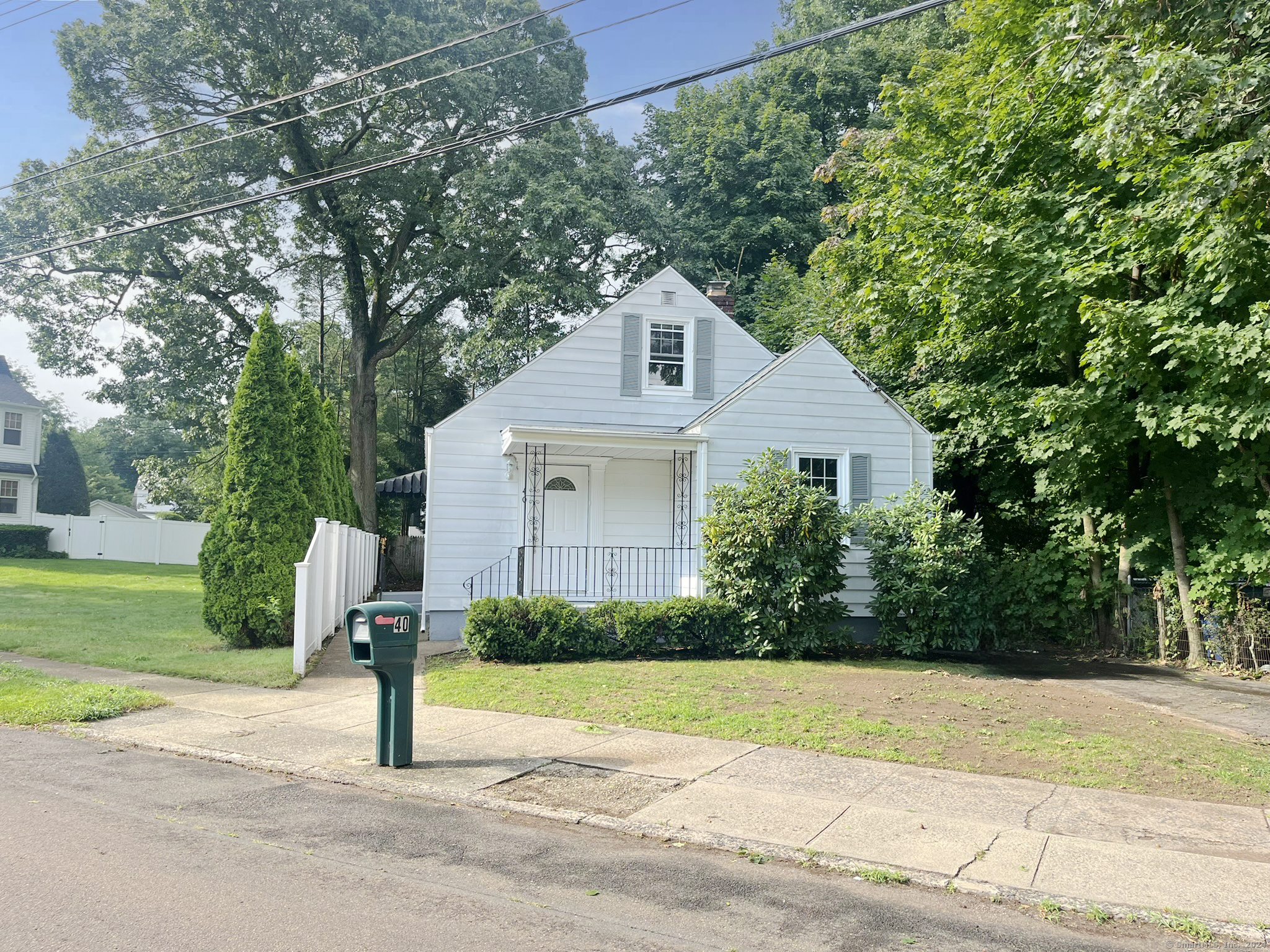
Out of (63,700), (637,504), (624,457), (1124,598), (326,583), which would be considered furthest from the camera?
(637,504)

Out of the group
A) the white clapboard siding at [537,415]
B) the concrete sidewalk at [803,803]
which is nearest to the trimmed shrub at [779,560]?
the white clapboard siding at [537,415]

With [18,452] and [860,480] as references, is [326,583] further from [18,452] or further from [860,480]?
[18,452]

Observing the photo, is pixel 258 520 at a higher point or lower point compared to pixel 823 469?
lower

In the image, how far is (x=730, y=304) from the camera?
18484 millimetres

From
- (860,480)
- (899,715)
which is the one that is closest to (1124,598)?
(860,480)

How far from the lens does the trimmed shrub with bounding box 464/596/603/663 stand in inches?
483

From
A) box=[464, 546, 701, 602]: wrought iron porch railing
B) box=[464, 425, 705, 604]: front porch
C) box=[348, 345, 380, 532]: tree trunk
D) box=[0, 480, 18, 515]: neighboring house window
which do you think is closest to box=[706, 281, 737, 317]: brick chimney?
box=[464, 425, 705, 604]: front porch

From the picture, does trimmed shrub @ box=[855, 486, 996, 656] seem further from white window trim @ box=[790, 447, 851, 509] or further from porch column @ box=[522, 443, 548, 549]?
porch column @ box=[522, 443, 548, 549]

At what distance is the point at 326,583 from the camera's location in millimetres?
13789

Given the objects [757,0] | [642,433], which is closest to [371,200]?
[642,433]

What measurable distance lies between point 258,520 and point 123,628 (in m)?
4.02

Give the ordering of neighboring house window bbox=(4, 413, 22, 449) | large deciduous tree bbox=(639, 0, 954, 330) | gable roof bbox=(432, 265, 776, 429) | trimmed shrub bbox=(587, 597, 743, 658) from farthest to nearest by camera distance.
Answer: neighboring house window bbox=(4, 413, 22, 449)
large deciduous tree bbox=(639, 0, 954, 330)
gable roof bbox=(432, 265, 776, 429)
trimmed shrub bbox=(587, 597, 743, 658)

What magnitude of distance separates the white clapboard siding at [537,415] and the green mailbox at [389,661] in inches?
312

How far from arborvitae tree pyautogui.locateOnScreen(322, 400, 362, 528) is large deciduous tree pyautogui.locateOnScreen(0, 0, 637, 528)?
18.3 feet
